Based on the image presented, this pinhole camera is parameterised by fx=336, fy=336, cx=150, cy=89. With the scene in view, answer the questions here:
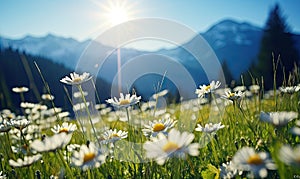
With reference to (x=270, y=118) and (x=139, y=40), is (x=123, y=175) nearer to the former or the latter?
(x=270, y=118)

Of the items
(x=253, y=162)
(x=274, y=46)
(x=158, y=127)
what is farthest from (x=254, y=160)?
(x=274, y=46)

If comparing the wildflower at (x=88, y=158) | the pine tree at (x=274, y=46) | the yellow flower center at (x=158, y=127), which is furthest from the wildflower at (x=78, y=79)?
the pine tree at (x=274, y=46)

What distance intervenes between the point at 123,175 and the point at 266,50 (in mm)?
32896

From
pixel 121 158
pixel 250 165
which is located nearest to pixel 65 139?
pixel 250 165

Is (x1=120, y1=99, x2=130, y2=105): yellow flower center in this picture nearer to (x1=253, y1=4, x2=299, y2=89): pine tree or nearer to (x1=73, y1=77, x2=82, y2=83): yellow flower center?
(x1=73, y1=77, x2=82, y2=83): yellow flower center

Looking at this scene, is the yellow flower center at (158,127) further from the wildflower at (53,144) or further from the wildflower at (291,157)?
the wildflower at (291,157)

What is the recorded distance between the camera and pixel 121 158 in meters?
2.20

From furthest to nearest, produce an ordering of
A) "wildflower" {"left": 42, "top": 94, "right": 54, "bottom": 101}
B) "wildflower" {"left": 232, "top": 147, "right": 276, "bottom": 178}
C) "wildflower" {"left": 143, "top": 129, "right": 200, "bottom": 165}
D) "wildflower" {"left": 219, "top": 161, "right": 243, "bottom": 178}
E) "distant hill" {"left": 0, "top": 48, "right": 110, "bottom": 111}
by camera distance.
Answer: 1. "distant hill" {"left": 0, "top": 48, "right": 110, "bottom": 111}
2. "wildflower" {"left": 42, "top": 94, "right": 54, "bottom": 101}
3. "wildflower" {"left": 219, "top": 161, "right": 243, "bottom": 178}
4. "wildflower" {"left": 143, "top": 129, "right": 200, "bottom": 165}
5. "wildflower" {"left": 232, "top": 147, "right": 276, "bottom": 178}

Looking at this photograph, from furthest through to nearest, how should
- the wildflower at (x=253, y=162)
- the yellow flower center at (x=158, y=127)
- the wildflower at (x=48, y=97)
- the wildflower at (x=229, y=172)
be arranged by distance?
the wildflower at (x=48, y=97) → the yellow flower center at (x=158, y=127) → the wildflower at (x=229, y=172) → the wildflower at (x=253, y=162)

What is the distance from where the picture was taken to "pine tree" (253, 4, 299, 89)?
1206 inches

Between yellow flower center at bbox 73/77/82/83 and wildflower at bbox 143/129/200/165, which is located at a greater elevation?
yellow flower center at bbox 73/77/82/83

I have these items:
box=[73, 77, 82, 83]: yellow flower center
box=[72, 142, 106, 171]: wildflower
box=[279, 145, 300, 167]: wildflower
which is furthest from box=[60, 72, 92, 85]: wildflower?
box=[279, 145, 300, 167]: wildflower

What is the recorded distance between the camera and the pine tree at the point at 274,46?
3062 cm

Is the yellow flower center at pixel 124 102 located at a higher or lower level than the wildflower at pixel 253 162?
higher
